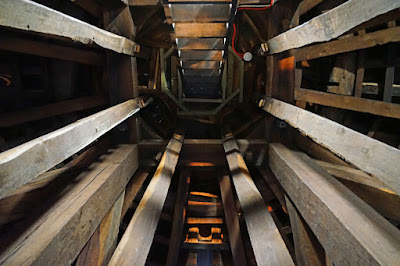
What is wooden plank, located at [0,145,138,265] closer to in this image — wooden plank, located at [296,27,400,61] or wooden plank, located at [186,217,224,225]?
wooden plank, located at [186,217,224,225]

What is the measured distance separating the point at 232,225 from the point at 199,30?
2434mm

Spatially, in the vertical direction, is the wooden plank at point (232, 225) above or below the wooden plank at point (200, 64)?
below

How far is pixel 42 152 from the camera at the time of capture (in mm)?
1242

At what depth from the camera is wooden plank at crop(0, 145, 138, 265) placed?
126 cm

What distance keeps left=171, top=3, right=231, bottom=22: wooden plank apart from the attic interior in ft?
0.06

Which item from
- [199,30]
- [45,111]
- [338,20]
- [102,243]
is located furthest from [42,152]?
[199,30]

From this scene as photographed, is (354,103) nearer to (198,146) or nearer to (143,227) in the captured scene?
(198,146)

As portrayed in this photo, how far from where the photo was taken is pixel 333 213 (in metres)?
1.50

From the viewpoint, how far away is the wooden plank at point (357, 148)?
43.5 inches

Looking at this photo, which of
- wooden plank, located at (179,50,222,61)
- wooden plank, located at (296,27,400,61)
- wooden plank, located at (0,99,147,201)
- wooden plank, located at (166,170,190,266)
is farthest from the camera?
wooden plank, located at (179,50,222,61)

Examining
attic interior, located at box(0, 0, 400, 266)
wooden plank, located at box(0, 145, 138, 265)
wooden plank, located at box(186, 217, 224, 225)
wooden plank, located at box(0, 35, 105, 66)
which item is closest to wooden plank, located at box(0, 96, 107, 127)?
attic interior, located at box(0, 0, 400, 266)

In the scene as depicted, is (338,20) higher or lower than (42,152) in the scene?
higher

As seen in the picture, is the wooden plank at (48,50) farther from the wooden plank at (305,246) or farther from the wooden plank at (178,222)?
the wooden plank at (305,246)

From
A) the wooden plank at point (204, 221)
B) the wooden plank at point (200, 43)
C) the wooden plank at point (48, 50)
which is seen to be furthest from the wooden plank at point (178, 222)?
the wooden plank at point (48, 50)
